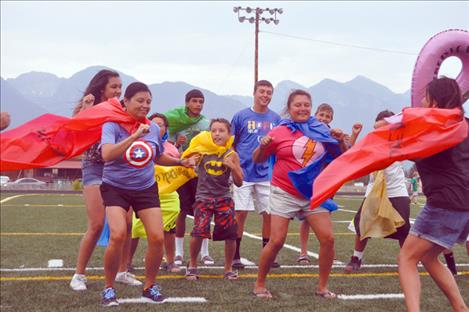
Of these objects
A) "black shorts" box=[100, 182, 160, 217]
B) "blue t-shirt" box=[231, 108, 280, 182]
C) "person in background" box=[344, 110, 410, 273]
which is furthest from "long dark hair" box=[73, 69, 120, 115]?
"person in background" box=[344, 110, 410, 273]

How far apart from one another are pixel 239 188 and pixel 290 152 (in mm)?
1708

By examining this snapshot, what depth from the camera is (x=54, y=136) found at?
179 inches

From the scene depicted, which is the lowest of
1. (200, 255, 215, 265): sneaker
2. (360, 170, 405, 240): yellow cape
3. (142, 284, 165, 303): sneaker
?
(200, 255, 215, 265): sneaker

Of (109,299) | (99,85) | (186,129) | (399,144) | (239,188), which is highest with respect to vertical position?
(99,85)

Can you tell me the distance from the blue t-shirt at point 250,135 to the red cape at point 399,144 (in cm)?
281

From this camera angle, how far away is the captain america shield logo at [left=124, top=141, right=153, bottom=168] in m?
4.76

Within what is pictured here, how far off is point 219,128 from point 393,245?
473 cm

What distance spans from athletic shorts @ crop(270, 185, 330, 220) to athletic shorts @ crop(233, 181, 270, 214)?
1562mm

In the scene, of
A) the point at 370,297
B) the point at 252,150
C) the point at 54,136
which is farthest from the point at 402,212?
the point at 54,136

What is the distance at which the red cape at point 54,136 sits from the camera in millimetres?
4062

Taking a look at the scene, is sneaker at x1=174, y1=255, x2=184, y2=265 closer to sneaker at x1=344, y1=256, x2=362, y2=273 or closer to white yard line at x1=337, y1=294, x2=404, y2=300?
sneaker at x1=344, y1=256, x2=362, y2=273

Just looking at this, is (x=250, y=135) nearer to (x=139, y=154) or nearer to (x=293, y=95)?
(x=293, y=95)

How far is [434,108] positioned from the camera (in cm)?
380

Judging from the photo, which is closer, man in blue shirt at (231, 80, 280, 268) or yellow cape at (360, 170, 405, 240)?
yellow cape at (360, 170, 405, 240)
